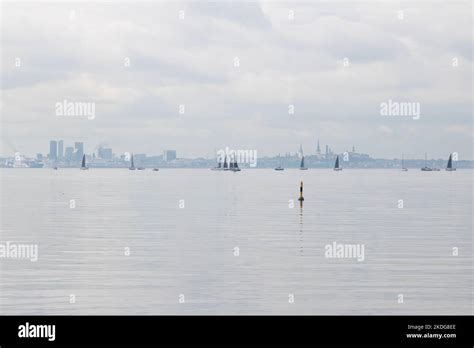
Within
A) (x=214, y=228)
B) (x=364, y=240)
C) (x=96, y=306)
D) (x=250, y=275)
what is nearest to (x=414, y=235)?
(x=364, y=240)

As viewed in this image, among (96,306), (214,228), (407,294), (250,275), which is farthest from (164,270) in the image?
(214,228)

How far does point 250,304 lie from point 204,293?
343cm

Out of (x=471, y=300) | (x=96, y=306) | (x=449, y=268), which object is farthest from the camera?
(x=449, y=268)

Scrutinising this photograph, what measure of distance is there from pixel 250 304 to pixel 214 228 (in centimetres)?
3771

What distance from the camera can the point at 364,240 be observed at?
6212 cm

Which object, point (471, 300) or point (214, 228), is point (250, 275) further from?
point (214, 228)

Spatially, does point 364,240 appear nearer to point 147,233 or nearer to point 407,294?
point 147,233

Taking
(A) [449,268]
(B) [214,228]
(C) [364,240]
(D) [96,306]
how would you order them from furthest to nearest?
(B) [214,228]
(C) [364,240]
(A) [449,268]
(D) [96,306]

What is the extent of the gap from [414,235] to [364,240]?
6.17m

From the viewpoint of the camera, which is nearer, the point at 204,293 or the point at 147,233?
the point at 204,293
